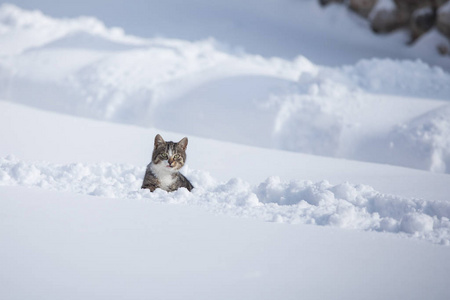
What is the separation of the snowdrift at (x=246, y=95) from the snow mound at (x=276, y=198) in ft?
8.97

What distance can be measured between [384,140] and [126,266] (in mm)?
4706

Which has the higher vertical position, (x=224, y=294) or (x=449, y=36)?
(x=449, y=36)

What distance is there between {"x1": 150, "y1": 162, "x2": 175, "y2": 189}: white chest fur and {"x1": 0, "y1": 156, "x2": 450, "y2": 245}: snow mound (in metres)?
0.12

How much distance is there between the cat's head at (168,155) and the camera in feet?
10.2

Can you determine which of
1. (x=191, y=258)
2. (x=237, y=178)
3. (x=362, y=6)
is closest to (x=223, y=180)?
(x=237, y=178)

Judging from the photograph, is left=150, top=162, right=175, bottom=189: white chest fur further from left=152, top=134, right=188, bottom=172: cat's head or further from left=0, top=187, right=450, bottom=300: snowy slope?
left=0, top=187, right=450, bottom=300: snowy slope

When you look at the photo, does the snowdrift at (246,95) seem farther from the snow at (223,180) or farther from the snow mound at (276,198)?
the snow mound at (276,198)

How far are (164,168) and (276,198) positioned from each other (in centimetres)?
83

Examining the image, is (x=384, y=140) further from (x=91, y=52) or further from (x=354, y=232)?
(x=91, y=52)

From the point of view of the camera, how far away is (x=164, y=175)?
3150mm

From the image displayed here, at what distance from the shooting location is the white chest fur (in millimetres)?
3145

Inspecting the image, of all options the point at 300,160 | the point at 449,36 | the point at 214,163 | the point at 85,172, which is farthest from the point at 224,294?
the point at 449,36

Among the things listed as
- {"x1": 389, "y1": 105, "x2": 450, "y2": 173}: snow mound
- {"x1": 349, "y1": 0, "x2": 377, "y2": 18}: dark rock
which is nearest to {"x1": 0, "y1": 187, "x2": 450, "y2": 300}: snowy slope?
{"x1": 389, "y1": 105, "x2": 450, "y2": 173}: snow mound

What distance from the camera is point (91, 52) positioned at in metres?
8.63
